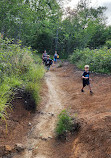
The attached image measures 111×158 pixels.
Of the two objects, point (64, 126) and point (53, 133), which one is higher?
point (64, 126)

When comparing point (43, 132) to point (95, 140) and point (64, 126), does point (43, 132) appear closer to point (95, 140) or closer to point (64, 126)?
point (64, 126)

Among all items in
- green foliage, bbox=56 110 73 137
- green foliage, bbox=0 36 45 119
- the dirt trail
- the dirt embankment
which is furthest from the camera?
green foliage, bbox=0 36 45 119

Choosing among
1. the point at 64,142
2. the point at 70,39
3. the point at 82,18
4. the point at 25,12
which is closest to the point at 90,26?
the point at 82,18

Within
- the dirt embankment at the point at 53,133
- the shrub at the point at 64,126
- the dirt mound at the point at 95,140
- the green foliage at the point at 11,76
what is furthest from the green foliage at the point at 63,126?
the green foliage at the point at 11,76

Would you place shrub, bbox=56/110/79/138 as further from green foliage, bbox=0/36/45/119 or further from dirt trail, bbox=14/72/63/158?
green foliage, bbox=0/36/45/119

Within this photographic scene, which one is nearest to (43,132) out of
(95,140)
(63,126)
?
(63,126)

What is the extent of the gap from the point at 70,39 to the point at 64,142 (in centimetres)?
1882

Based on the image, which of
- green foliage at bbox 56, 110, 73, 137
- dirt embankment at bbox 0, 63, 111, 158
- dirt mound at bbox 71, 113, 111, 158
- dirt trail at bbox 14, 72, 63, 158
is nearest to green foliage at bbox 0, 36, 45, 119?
dirt embankment at bbox 0, 63, 111, 158

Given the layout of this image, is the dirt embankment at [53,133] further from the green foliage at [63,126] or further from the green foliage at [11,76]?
the green foliage at [11,76]

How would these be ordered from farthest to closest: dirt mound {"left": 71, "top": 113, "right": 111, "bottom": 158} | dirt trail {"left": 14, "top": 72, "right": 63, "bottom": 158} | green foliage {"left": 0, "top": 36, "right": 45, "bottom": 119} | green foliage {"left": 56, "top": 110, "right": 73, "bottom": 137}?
green foliage {"left": 0, "top": 36, "right": 45, "bottom": 119}, green foliage {"left": 56, "top": 110, "right": 73, "bottom": 137}, dirt trail {"left": 14, "top": 72, "right": 63, "bottom": 158}, dirt mound {"left": 71, "top": 113, "right": 111, "bottom": 158}

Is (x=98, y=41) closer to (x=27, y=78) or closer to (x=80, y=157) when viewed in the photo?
(x=27, y=78)

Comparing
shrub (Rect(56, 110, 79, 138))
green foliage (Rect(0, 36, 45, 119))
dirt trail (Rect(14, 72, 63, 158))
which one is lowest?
dirt trail (Rect(14, 72, 63, 158))

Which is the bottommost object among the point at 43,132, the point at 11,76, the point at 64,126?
the point at 43,132

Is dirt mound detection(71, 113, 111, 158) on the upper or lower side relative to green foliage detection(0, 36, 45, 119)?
lower
